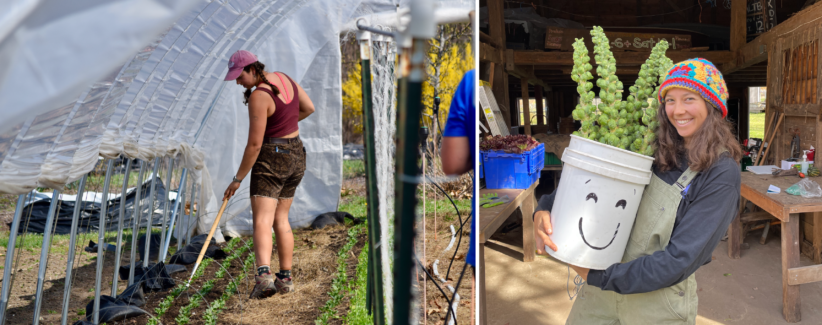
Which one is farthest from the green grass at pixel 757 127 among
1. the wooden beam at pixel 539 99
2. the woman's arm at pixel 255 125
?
the woman's arm at pixel 255 125

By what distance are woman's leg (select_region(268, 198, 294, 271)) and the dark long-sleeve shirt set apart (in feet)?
8.49

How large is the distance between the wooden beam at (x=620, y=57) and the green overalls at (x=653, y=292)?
486 cm

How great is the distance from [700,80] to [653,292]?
0.57 metres

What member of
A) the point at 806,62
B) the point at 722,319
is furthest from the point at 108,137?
the point at 806,62

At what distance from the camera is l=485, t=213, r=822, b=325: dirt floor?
12.0ft

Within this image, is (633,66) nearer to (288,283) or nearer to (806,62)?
(806,62)

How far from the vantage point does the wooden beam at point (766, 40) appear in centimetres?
477

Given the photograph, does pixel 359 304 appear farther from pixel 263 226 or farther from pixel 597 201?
pixel 597 201

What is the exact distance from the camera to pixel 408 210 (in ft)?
1.67

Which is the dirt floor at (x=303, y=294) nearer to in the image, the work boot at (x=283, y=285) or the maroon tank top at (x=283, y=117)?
the work boot at (x=283, y=285)

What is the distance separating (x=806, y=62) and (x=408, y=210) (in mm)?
5666

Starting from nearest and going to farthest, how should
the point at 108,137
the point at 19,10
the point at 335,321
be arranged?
the point at 19,10 → the point at 108,137 → the point at 335,321

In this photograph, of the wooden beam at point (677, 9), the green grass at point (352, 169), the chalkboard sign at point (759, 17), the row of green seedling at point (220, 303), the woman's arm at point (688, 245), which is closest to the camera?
the woman's arm at point (688, 245)

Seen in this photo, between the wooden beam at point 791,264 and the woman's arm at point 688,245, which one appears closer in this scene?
the woman's arm at point 688,245
